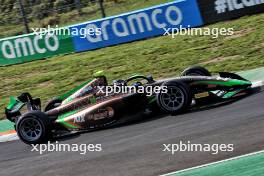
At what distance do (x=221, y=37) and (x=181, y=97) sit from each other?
7.90 m

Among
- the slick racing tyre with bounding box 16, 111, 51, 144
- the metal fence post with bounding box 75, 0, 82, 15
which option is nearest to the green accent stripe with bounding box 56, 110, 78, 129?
the slick racing tyre with bounding box 16, 111, 51, 144

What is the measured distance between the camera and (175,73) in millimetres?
15414

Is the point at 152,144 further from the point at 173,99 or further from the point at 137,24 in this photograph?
the point at 137,24

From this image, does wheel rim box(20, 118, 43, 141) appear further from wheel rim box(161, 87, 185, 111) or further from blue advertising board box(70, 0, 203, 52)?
blue advertising board box(70, 0, 203, 52)

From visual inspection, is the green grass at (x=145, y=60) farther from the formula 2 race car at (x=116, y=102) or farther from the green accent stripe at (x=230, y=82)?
the formula 2 race car at (x=116, y=102)

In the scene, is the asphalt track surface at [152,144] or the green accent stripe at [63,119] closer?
the asphalt track surface at [152,144]

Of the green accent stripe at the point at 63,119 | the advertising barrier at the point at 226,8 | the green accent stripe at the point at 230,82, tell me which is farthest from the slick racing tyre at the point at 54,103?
the advertising barrier at the point at 226,8

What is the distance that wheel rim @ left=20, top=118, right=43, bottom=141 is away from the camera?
10.5 metres

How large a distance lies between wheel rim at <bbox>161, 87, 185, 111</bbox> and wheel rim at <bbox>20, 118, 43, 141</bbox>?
7.81 ft

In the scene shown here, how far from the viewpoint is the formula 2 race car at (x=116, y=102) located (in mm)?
9992

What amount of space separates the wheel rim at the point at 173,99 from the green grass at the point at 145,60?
480 centimetres

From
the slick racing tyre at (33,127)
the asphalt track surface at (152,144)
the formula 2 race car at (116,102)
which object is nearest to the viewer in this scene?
the asphalt track surface at (152,144)

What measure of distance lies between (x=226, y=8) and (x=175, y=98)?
30.8ft

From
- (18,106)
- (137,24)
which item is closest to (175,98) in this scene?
(18,106)
